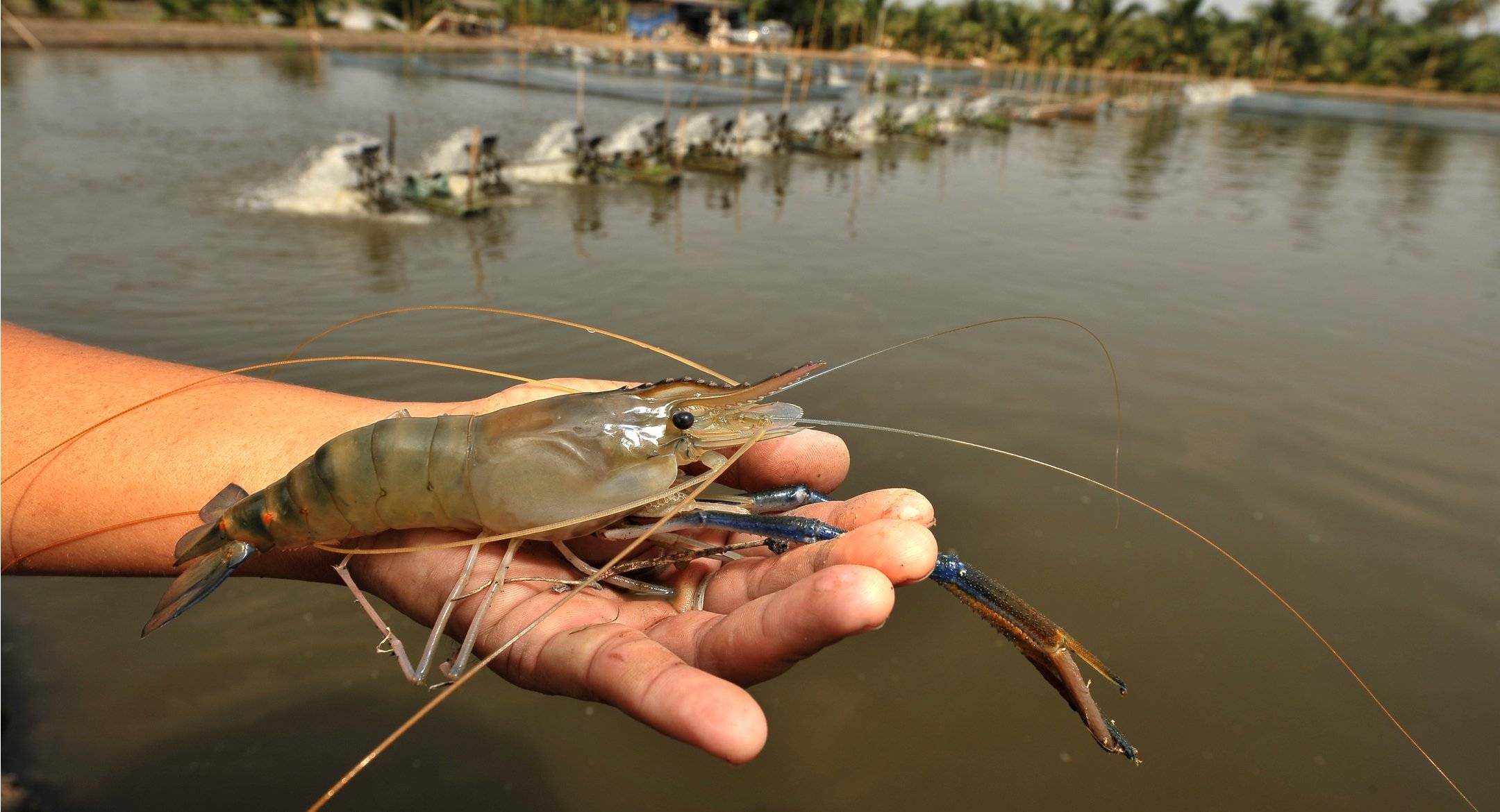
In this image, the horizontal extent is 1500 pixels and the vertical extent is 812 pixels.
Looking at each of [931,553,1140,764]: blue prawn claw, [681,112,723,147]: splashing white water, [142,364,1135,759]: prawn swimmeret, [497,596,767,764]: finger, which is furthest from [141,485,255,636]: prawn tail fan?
[681,112,723,147]: splashing white water

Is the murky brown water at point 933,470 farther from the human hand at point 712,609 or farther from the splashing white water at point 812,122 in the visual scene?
the splashing white water at point 812,122

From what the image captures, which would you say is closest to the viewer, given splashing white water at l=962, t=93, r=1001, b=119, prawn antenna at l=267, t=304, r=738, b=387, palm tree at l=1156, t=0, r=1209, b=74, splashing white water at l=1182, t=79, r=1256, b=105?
prawn antenna at l=267, t=304, r=738, b=387

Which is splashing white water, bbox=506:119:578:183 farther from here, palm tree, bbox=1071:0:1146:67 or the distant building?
palm tree, bbox=1071:0:1146:67

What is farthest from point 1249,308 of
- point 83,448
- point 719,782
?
point 83,448

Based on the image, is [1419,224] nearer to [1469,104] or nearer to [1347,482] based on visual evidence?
[1347,482]

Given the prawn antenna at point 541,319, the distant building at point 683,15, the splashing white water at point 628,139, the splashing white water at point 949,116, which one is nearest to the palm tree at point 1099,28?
the distant building at point 683,15

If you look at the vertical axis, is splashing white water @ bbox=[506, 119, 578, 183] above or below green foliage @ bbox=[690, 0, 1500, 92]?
below
